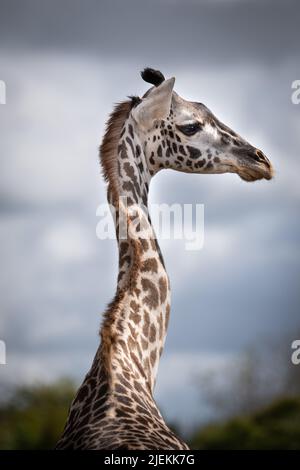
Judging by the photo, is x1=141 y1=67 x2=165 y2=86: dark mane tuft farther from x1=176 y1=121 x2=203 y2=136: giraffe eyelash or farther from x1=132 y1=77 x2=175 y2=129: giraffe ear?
x1=176 y1=121 x2=203 y2=136: giraffe eyelash

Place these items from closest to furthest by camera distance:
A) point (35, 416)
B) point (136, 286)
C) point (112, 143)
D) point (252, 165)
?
point (136, 286), point (112, 143), point (252, 165), point (35, 416)

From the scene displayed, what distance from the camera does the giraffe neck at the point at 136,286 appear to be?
969 cm

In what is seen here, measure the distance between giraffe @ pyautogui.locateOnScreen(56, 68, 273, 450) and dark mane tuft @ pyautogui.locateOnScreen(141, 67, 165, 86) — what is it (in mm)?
10

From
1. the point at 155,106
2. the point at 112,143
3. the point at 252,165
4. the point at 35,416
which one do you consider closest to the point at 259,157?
the point at 252,165

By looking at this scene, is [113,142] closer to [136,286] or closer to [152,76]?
[152,76]

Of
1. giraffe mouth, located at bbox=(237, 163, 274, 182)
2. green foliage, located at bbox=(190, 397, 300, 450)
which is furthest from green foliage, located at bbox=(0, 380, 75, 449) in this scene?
giraffe mouth, located at bbox=(237, 163, 274, 182)

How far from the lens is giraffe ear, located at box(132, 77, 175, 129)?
1060 centimetres

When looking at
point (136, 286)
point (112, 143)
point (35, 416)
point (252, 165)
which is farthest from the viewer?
point (35, 416)

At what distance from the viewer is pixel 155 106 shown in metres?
10.7

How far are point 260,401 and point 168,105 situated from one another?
30173mm

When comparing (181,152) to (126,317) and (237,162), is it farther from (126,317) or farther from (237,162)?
(126,317)

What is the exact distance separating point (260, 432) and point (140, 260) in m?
17.0

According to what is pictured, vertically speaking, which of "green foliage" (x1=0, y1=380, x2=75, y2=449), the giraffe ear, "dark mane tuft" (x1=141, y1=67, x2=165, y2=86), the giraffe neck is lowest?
"green foliage" (x1=0, y1=380, x2=75, y2=449)
